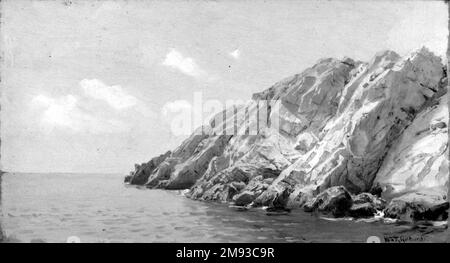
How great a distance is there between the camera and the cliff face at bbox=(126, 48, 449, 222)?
36438mm

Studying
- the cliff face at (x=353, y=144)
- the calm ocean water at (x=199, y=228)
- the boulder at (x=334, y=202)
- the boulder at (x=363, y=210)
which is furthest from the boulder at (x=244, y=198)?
the boulder at (x=363, y=210)

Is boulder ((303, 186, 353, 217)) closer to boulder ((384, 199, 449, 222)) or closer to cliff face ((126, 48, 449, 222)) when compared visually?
cliff face ((126, 48, 449, 222))

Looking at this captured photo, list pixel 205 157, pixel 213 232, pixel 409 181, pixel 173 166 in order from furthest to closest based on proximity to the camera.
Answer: pixel 173 166 → pixel 205 157 → pixel 409 181 → pixel 213 232

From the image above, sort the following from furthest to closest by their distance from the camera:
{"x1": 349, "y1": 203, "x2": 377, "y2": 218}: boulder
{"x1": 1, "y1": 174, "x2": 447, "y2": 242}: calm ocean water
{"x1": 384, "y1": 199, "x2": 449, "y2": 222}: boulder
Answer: {"x1": 349, "y1": 203, "x2": 377, "y2": 218}: boulder, {"x1": 384, "y1": 199, "x2": 449, "y2": 222}: boulder, {"x1": 1, "y1": 174, "x2": 447, "y2": 242}: calm ocean water

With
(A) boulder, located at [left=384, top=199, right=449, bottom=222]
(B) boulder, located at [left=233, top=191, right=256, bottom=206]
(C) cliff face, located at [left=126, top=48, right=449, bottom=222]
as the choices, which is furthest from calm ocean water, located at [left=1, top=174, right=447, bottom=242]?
(B) boulder, located at [left=233, top=191, right=256, bottom=206]

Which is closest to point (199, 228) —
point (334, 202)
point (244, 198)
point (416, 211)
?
point (334, 202)

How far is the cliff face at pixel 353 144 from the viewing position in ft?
120

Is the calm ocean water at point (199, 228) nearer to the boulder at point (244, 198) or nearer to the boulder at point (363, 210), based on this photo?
the boulder at point (363, 210)

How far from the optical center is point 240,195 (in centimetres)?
4553

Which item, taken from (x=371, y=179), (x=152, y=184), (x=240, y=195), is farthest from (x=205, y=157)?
(x=371, y=179)

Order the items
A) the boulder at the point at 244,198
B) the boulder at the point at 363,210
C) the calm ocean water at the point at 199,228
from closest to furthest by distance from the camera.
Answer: the calm ocean water at the point at 199,228 → the boulder at the point at 363,210 → the boulder at the point at 244,198

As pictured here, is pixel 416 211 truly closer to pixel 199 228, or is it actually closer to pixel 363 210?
pixel 363 210
